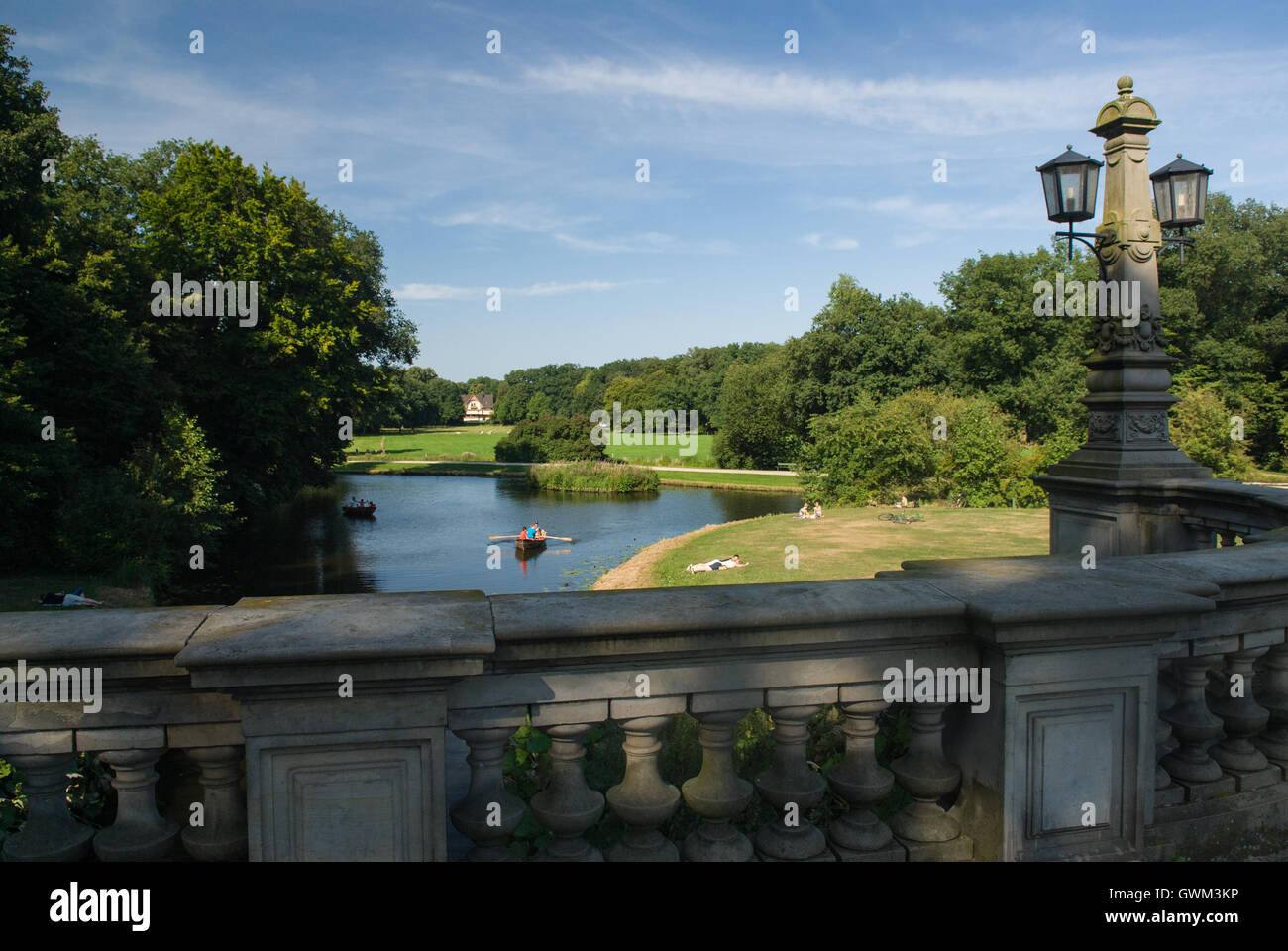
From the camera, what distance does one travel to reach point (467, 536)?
109ft

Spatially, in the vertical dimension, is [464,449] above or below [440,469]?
above

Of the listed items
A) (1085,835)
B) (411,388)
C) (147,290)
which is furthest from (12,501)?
(411,388)

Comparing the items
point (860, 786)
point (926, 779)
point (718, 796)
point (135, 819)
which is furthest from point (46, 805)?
point (926, 779)

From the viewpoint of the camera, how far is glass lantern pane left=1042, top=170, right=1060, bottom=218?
7.97m

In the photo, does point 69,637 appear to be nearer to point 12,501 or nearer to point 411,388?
point 12,501

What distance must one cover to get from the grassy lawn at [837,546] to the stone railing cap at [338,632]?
11.9m

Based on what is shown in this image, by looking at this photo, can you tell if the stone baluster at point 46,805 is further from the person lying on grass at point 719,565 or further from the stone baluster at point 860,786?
the person lying on grass at point 719,565

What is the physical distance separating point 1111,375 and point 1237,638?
18.0 feet

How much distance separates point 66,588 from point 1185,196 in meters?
20.6

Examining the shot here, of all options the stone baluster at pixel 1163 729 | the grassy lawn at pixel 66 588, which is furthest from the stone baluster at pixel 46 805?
the grassy lawn at pixel 66 588

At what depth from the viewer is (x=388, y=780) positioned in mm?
2156

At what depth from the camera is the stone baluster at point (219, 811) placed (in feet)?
7.52

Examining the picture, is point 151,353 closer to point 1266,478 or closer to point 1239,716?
point 1239,716

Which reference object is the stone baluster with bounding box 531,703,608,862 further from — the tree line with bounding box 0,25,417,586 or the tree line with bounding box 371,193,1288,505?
the tree line with bounding box 371,193,1288,505
